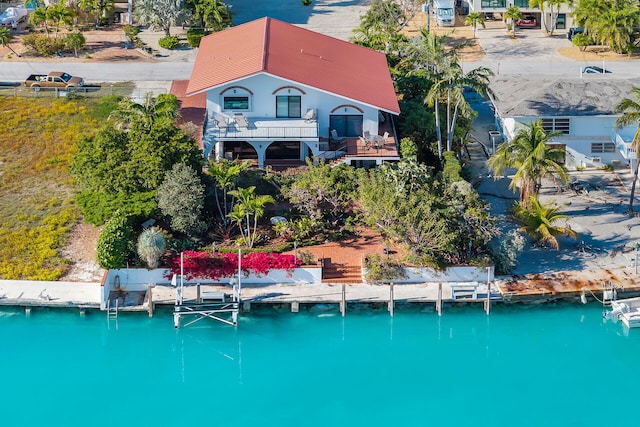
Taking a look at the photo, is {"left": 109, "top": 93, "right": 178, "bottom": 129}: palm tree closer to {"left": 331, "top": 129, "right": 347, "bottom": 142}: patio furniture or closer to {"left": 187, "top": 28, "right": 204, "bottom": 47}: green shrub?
{"left": 331, "top": 129, "right": 347, "bottom": 142}: patio furniture

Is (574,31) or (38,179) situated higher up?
(574,31)

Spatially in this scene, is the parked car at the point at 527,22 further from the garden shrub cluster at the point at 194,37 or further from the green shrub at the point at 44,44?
the green shrub at the point at 44,44

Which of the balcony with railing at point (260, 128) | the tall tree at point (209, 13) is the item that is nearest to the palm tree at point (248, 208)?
the balcony with railing at point (260, 128)

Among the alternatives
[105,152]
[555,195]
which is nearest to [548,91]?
[555,195]

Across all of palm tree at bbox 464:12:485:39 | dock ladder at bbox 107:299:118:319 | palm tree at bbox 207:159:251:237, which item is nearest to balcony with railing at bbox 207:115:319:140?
palm tree at bbox 207:159:251:237

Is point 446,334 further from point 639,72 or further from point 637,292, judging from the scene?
point 639,72

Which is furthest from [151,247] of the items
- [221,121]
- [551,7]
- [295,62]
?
[551,7]

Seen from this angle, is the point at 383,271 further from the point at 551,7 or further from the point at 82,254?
the point at 551,7
